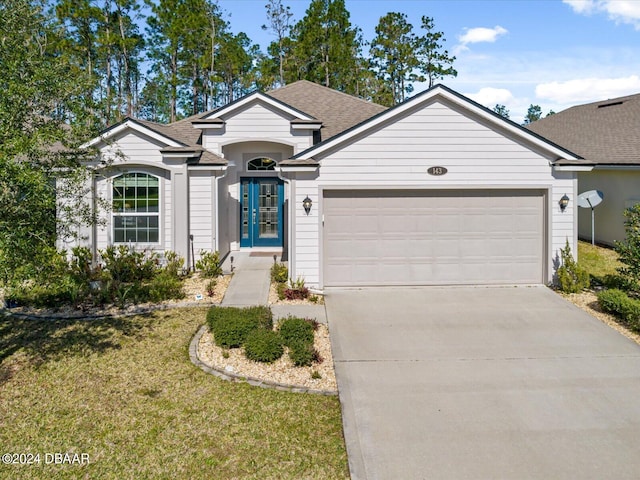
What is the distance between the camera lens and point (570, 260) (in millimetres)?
10695

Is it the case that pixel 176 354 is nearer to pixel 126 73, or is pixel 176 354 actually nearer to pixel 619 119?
pixel 619 119

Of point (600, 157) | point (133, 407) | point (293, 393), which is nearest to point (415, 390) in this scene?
point (293, 393)

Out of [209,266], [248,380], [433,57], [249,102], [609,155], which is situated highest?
[433,57]

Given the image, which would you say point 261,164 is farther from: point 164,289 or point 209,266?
point 164,289

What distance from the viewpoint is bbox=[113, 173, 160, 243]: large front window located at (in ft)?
41.1

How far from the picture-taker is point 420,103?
10625mm

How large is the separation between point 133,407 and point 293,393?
1.89 meters

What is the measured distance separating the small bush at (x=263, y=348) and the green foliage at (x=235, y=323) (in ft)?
1.09

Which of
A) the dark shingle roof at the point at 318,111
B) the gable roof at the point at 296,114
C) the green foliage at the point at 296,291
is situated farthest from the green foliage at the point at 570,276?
the dark shingle roof at the point at 318,111

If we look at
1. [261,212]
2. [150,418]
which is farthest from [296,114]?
[150,418]

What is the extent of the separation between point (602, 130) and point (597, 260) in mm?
7566

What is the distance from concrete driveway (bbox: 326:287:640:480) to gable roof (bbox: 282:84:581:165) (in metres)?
3.41

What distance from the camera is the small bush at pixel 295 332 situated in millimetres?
7052

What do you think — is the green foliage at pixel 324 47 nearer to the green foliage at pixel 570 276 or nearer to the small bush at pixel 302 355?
the green foliage at pixel 570 276
